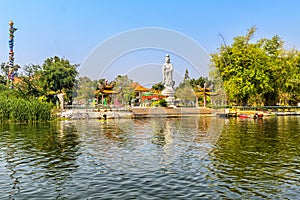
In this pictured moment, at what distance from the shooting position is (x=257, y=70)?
51.9m

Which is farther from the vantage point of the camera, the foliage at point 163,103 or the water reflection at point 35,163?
the foliage at point 163,103

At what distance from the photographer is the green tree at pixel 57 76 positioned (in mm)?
50969

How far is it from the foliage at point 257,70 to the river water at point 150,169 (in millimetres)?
34182

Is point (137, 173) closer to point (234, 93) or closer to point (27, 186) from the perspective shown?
point (27, 186)

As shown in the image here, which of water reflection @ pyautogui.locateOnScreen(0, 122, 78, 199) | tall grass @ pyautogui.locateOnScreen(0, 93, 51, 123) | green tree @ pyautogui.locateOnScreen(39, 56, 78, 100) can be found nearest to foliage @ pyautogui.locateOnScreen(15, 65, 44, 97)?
green tree @ pyautogui.locateOnScreen(39, 56, 78, 100)

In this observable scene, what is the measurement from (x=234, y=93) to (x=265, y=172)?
41.3m

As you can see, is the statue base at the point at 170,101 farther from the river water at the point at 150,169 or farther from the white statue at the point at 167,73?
the river water at the point at 150,169

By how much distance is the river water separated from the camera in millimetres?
8961

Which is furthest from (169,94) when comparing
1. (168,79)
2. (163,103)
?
(168,79)

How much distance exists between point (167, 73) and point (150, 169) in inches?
1712

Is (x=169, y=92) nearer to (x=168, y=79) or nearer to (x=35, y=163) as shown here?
(x=168, y=79)

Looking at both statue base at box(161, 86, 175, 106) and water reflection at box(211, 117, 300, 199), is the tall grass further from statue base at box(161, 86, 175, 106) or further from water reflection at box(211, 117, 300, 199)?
statue base at box(161, 86, 175, 106)

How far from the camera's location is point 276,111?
49562mm

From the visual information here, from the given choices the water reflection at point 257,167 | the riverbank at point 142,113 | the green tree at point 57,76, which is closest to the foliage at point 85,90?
the green tree at point 57,76
